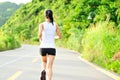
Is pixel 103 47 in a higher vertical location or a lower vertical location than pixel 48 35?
lower

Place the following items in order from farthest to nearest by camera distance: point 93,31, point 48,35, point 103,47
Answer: point 93,31 < point 103,47 < point 48,35

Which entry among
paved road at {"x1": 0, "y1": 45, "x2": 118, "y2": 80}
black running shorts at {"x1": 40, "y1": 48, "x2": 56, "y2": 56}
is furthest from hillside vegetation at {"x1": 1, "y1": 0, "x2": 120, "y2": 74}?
black running shorts at {"x1": 40, "y1": 48, "x2": 56, "y2": 56}

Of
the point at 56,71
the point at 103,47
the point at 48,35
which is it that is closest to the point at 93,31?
the point at 103,47

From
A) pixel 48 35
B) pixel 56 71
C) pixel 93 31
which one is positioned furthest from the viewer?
pixel 93 31

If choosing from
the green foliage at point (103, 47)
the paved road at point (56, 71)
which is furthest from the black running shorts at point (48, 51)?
the green foliage at point (103, 47)

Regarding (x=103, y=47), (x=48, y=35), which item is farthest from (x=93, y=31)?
(x=48, y=35)

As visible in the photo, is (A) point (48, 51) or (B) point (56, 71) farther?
(B) point (56, 71)

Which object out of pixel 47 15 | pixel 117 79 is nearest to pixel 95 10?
pixel 117 79

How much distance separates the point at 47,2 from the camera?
148m

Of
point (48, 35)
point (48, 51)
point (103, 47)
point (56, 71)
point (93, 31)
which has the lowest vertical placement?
point (56, 71)

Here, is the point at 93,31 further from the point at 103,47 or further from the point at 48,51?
the point at 48,51

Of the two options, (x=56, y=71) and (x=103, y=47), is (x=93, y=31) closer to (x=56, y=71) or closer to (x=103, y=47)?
(x=103, y=47)

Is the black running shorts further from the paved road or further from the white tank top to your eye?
the paved road

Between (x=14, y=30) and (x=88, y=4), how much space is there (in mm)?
90568
